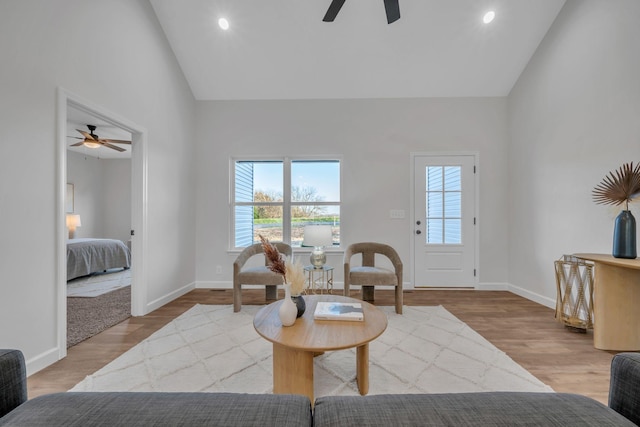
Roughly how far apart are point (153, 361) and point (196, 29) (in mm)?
3692

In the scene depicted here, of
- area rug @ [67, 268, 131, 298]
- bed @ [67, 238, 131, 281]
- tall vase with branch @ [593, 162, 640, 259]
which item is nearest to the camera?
tall vase with branch @ [593, 162, 640, 259]

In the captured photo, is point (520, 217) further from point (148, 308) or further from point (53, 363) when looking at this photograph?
point (53, 363)

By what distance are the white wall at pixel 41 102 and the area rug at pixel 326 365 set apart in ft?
2.31

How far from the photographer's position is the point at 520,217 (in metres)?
3.74

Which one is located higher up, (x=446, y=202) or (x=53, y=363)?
(x=446, y=202)

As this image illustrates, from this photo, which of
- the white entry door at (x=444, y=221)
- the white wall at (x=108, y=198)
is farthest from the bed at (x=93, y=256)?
the white entry door at (x=444, y=221)

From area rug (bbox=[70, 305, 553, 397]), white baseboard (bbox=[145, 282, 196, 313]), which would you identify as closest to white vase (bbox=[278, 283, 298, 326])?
area rug (bbox=[70, 305, 553, 397])

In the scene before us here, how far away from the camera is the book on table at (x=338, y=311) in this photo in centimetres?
176

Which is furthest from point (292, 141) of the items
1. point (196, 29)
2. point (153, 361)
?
point (153, 361)

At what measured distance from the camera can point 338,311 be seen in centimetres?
185

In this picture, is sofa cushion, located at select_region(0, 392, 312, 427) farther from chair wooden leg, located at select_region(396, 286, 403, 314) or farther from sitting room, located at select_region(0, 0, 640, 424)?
chair wooden leg, located at select_region(396, 286, 403, 314)

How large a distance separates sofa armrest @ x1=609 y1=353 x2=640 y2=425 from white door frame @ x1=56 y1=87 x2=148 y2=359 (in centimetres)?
317

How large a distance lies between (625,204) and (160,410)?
355cm

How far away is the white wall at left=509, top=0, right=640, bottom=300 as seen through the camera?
2.50 metres
